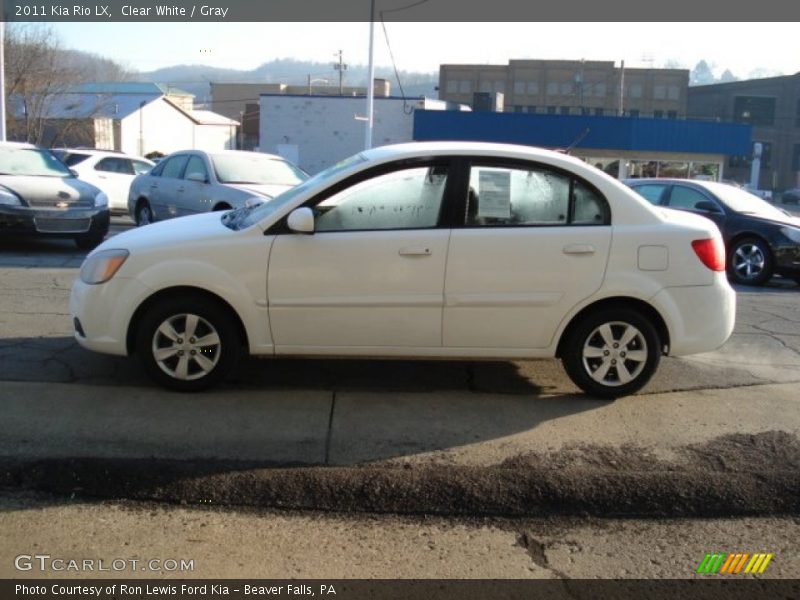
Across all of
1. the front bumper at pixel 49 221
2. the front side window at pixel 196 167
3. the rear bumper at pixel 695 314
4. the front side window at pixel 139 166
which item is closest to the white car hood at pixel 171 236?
the rear bumper at pixel 695 314

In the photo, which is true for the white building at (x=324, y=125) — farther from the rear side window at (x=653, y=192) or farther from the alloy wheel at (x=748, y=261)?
the alloy wheel at (x=748, y=261)

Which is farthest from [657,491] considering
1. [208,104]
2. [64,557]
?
[208,104]

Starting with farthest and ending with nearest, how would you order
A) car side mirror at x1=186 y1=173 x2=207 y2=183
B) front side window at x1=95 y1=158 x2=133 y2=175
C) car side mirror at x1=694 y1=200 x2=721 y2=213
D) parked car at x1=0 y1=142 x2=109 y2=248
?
front side window at x1=95 y1=158 x2=133 y2=175 → car side mirror at x1=694 y1=200 x2=721 y2=213 → car side mirror at x1=186 y1=173 x2=207 y2=183 → parked car at x1=0 y1=142 x2=109 y2=248

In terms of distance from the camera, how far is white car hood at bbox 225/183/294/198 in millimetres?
10787

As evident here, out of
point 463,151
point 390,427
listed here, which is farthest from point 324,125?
point 390,427

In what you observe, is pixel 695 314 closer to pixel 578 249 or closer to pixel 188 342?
pixel 578 249

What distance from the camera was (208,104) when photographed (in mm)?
90750

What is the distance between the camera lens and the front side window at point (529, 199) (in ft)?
17.4

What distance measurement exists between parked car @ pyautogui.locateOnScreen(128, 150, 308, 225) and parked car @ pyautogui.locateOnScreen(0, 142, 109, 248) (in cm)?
93

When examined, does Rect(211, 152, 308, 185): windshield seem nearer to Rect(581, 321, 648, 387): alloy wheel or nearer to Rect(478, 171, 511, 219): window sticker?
Rect(478, 171, 511, 219): window sticker

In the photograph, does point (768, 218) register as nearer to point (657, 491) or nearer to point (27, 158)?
point (657, 491)

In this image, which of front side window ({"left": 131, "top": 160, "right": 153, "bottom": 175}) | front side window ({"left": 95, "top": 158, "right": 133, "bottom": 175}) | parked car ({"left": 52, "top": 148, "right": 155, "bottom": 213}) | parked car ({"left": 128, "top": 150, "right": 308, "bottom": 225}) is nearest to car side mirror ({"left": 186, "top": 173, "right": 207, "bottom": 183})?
parked car ({"left": 128, "top": 150, "right": 308, "bottom": 225})

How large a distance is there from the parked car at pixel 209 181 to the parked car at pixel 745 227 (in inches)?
232

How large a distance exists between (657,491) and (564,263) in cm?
170
